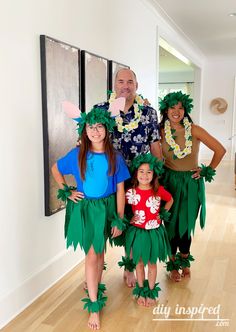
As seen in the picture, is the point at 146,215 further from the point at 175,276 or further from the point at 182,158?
the point at 175,276

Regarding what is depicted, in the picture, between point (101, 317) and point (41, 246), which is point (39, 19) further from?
point (101, 317)

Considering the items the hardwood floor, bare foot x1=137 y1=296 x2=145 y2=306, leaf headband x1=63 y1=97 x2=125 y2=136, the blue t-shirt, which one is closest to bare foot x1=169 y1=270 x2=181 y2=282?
the hardwood floor

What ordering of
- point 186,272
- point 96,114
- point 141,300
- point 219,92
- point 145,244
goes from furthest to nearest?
1. point 219,92
2. point 186,272
3. point 141,300
4. point 145,244
5. point 96,114

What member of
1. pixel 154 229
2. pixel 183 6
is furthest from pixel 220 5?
pixel 154 229

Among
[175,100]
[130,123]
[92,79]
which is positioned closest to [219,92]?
[92,79]

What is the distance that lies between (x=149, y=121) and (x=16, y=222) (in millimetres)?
1073

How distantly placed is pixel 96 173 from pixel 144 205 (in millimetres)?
400

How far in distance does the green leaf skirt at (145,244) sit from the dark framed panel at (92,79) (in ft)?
3.82

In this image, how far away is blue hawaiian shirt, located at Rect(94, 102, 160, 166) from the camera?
238 cm

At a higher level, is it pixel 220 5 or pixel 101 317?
pixel 220 5

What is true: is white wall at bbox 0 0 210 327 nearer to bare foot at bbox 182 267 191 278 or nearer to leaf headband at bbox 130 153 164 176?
leaf headband at bbox 130 153 164 176

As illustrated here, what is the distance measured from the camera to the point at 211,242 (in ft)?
11.6

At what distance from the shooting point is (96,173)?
6.77 feet

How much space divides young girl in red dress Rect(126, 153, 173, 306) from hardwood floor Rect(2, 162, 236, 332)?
0.30 meters
